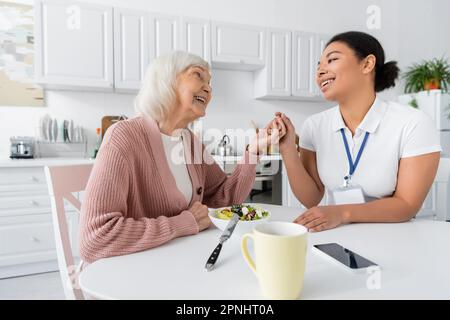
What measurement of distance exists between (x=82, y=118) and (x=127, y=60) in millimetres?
781

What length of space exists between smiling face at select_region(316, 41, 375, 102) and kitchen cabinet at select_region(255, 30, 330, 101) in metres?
2.26

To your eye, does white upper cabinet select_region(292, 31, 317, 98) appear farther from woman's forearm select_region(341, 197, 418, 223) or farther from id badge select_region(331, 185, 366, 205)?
woman's forearm select_region(341, 197, 418, 223)

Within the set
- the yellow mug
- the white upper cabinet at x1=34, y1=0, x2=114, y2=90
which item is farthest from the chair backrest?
the white upper cabinet at x1=34, y1=0, x2=114, y2=90

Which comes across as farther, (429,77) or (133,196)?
(429,77)

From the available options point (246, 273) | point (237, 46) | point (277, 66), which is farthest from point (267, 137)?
point (277, 66)

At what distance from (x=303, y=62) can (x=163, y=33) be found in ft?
5.20

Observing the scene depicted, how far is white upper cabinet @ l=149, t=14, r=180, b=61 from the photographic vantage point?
10.2 feet

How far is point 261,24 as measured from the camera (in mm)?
3996

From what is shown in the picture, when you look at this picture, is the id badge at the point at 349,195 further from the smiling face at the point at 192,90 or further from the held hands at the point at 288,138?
the smiling face at the point at 192,90

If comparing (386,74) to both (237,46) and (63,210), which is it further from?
(237,46)

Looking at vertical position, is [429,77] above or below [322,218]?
above

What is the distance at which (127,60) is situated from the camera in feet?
9.98

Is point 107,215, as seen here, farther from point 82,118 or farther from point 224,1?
point 224,1
